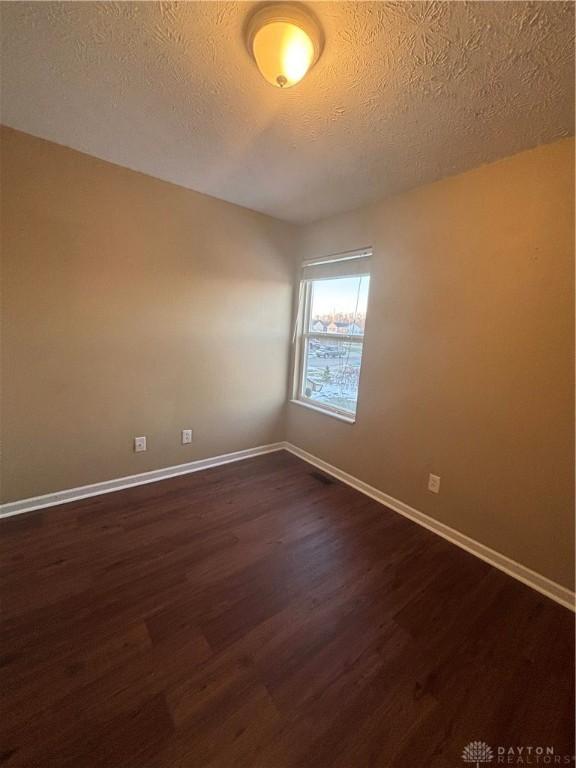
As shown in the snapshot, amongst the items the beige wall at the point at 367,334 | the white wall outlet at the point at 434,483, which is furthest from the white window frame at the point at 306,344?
the white wall outlet at the point at 434,483

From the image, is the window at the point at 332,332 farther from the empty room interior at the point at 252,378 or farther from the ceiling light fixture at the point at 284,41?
the ceiling light fixture at the point at 284,41

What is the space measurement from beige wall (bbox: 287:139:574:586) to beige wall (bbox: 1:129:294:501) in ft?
3.85

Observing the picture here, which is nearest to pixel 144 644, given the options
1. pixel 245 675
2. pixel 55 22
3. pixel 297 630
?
pixel 245 675

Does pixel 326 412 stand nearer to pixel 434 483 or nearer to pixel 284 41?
pixel 434 483

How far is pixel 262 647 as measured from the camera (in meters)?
1.29

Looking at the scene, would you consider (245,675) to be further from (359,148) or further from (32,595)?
(359,148)

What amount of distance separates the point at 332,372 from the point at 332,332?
393 millimetres

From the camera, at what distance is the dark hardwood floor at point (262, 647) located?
100 cm

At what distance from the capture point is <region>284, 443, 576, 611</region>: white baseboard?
5.37 ft

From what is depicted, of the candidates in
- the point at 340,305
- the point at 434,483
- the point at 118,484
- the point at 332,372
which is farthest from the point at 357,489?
the point at 118,484

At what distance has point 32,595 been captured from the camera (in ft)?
4.82

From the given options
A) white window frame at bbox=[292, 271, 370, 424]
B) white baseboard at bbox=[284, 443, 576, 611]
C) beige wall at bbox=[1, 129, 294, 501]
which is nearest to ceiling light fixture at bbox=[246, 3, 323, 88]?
beige wall at bbox=[1, 129, 294, 501]

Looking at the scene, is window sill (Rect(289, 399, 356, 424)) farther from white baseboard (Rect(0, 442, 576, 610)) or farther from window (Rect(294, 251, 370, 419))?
white baseboard (Rect(0, 442, 576, 610))

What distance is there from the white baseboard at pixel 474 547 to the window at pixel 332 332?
2.19ft
